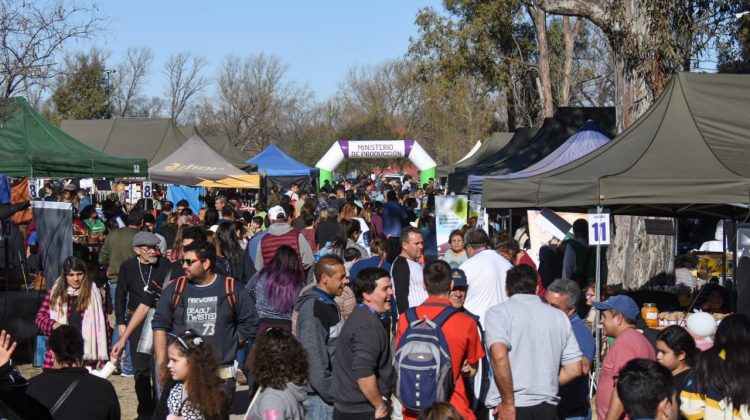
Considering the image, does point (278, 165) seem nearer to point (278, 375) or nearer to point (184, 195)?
point (184, 195)

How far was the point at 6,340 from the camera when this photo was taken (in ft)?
14.2

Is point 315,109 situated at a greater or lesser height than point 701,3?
greater

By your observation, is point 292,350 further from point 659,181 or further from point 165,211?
point 165,211

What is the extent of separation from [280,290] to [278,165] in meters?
32.6

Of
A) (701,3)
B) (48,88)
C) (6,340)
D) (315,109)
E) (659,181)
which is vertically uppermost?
(315,109)

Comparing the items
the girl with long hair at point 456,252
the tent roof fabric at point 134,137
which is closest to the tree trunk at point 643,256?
the girl with long hair at point 456,252

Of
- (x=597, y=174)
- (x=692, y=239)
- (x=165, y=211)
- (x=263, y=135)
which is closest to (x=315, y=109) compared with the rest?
(x=263, y=135)

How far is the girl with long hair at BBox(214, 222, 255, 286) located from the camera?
35.4ft

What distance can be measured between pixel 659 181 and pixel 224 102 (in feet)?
259

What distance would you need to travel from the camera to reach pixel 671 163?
9.24m

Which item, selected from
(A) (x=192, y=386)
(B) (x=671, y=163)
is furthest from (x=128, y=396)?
(B) (x=671, y=163)

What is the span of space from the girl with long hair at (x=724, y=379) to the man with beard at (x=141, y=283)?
4.80m

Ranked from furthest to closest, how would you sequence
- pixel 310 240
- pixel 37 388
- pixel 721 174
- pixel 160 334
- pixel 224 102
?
1. pixel 224 102
2. pixel 310 240
3. pixel 721 174
4. pixel 160 334
5. pixel 37 388

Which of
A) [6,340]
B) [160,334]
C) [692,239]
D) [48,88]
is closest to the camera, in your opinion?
[6,340]
